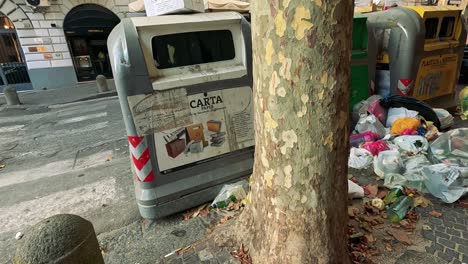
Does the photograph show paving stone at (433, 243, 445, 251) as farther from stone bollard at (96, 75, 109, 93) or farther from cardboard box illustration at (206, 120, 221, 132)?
stone bollard at (96, 75, 109, 93)

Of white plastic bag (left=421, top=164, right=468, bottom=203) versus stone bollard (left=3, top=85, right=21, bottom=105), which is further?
stone bollard (left=3, top=85, right=21, bottom=105)

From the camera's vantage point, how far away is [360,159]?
3.51 meters

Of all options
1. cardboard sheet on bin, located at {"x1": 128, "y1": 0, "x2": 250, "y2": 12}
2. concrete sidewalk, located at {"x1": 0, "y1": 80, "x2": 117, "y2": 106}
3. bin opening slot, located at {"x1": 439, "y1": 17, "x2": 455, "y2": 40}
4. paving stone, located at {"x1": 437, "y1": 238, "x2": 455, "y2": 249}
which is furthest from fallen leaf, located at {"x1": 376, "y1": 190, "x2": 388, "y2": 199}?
concrete sidewalk, located at {"x1": 0, "y1": 80, "x2": 117, "y2": 106}

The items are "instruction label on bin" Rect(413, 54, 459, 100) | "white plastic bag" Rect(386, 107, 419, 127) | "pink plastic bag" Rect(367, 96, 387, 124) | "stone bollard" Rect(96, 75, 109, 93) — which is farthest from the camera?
"stone bollard" Rect(96, 75, 109, 93)

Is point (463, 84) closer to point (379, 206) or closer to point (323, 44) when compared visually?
point (379, 206)

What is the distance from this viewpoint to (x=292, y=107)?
4.66 feet

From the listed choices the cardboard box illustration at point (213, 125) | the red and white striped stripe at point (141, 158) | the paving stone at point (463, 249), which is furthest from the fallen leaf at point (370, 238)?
the red and white striped stripe at point (141, 158)

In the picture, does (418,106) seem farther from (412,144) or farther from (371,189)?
(371,189)

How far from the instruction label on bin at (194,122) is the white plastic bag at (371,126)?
2068 mm

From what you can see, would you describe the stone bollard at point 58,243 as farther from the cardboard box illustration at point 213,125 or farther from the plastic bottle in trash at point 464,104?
the plastic bottle in trash at point 464,104

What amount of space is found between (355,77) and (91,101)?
28.6 feet

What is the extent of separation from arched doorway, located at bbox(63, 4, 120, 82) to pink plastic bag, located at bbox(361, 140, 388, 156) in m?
12.5

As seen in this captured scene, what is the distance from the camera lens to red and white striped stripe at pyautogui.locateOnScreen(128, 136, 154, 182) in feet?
8.17

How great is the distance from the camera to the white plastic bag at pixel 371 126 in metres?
4.07
